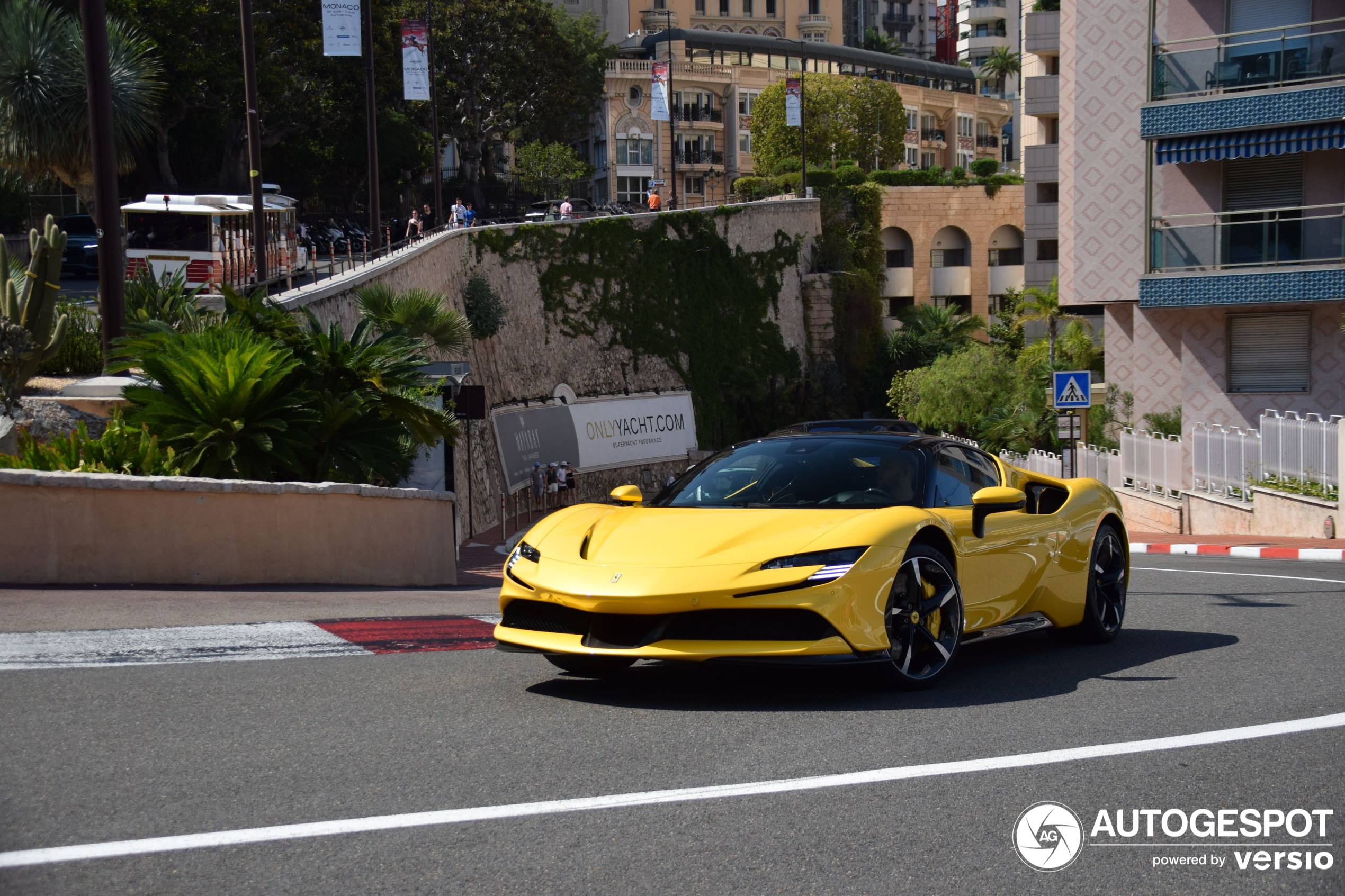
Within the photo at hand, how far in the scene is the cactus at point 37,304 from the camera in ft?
46.5

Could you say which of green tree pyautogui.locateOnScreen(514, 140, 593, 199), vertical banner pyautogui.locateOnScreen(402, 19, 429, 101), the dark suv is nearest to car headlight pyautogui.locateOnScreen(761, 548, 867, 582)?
vertical banner pyautogui.locateOnScreen(402, 19, 429, 101)

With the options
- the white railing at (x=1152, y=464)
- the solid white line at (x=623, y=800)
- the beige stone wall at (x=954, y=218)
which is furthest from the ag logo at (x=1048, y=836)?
the beige stone wall at (x=954, y=218)

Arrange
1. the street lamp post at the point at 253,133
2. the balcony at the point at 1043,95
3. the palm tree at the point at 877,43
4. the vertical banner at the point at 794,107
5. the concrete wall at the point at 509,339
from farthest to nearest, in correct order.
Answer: the palm tree at the point at 877,43 → the balcony at the point at 1043,95 → the vertical banner at the point at 794,107 → the concrete wall at the point at 509,339 → the street lamp post at the point at 253,133

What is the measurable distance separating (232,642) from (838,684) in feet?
11.6

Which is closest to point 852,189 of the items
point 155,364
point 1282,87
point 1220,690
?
point 1282,87

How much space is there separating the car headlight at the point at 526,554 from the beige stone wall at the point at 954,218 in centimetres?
7225

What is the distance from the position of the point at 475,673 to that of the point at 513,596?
71 cm

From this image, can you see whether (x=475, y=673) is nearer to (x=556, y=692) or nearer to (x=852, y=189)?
(x=556, y=692)

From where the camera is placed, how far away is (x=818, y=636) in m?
6.27

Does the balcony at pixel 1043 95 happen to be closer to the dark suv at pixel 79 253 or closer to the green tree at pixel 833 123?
the green tree at pixel 833 123

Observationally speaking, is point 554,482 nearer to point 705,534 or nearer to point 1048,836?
point 705,534

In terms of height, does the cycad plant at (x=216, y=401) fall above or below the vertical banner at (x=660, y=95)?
below

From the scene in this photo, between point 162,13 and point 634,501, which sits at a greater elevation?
point 162,13

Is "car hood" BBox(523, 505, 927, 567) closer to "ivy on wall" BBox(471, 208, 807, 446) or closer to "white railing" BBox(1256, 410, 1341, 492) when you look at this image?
"white railing" BBox(1256, 410, 1341, 492)
